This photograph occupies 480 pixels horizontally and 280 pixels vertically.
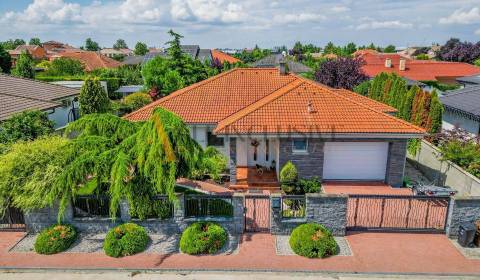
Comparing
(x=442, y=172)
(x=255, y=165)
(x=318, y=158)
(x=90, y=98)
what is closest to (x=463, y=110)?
(x=442, y=172)

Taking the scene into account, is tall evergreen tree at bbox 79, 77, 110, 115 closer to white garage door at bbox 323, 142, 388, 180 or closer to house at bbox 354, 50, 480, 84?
white garage door at bbox 323, 142, 388, 180

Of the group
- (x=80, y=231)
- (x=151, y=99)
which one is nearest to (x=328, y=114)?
(x=80, y=231)

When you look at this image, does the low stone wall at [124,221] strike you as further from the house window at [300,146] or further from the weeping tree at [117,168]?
the house window at [300,146]

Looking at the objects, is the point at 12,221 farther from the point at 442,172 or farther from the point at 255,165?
the point at 442,172

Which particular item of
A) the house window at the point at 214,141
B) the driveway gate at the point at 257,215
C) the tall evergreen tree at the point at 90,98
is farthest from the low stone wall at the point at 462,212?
the tall evergreen tree at the point at 90,98

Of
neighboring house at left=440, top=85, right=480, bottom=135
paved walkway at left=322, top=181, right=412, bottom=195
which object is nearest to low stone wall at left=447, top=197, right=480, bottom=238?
paved walkway at left=322, top=181, right=412, bottom=195

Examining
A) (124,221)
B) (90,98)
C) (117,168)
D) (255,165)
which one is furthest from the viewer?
(90,98)
